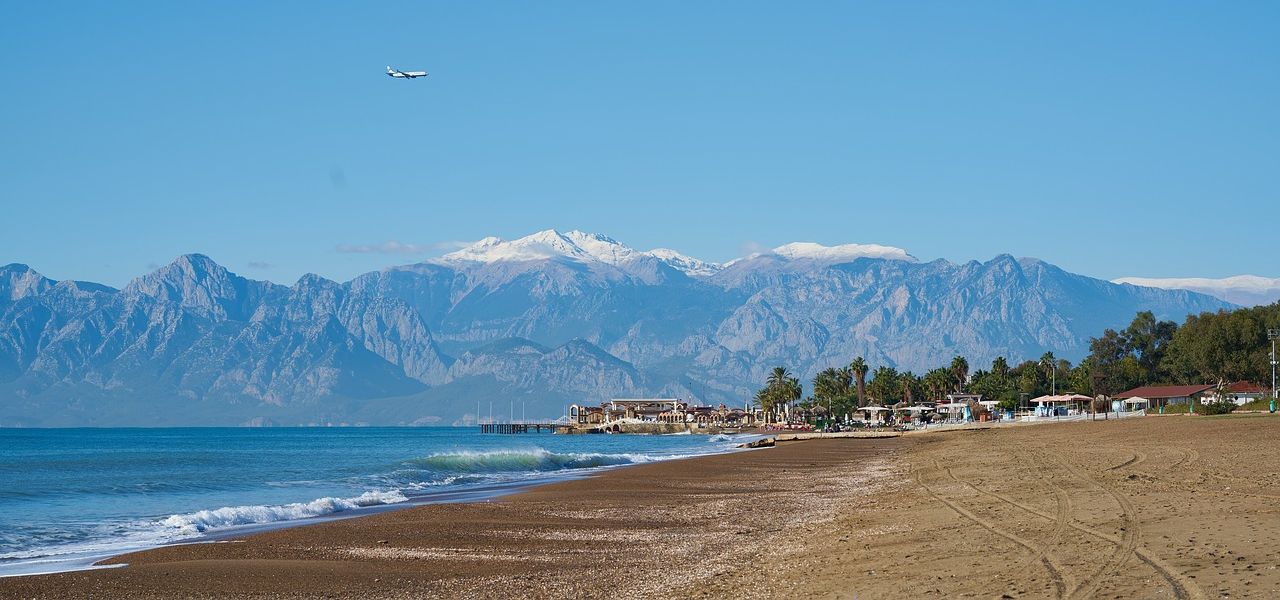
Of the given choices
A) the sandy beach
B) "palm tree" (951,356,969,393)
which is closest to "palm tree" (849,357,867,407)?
"palm tree" (951,356,969,393)

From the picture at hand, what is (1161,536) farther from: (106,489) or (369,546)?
(106,489)

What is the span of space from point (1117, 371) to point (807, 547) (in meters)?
125

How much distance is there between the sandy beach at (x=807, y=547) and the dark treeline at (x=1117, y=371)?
82601 mm

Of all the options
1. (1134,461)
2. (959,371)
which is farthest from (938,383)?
(1134,461)

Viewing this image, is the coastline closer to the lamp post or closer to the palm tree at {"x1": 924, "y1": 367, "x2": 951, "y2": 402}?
the lamp post

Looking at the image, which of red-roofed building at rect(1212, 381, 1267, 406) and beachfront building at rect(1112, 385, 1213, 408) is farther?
beachfront building at rect(1112, 385, 1213, 408)

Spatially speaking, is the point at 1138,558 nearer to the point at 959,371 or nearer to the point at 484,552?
the point at 484,552

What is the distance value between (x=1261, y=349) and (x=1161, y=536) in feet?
319

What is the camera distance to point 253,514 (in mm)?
25047

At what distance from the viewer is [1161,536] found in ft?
44.1

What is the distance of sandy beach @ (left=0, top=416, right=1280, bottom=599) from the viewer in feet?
38.5

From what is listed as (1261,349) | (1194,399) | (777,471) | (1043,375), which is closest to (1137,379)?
(1043,375)

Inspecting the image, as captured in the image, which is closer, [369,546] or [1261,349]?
[369,546]

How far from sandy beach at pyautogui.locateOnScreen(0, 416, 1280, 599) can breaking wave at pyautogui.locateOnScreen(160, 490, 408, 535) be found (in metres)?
2.43
